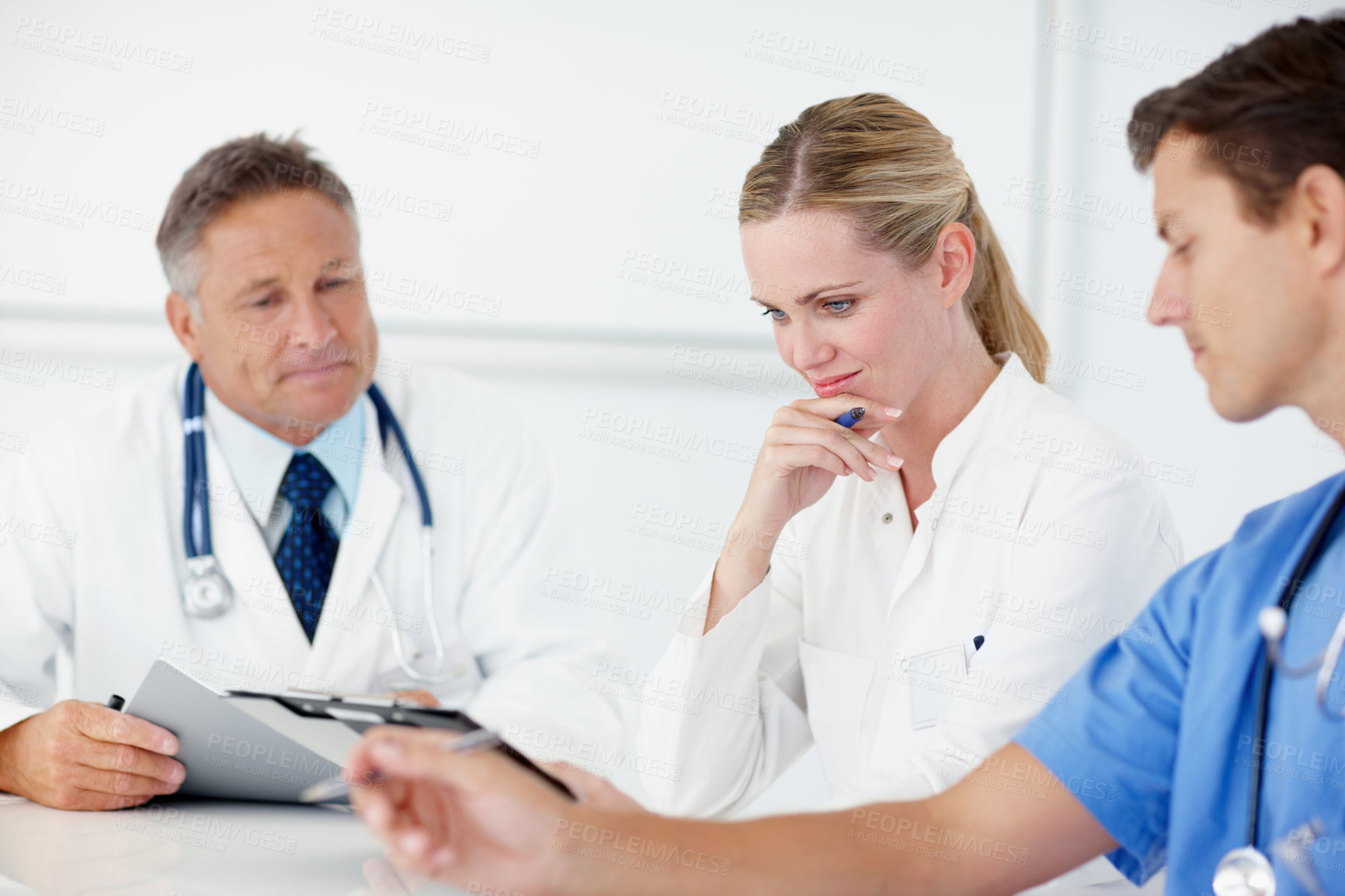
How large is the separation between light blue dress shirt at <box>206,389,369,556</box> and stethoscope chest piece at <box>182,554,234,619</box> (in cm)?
9

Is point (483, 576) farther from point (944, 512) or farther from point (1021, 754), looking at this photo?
point (1021, 754)

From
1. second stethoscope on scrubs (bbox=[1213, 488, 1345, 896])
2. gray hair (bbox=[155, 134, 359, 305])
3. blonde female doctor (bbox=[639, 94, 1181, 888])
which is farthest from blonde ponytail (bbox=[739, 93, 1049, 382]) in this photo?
gray hair (bbox=[155, 134, 359, 305])

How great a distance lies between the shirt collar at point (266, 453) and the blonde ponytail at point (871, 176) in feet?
3.00

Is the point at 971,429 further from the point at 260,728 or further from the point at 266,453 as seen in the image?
the point at 266,453

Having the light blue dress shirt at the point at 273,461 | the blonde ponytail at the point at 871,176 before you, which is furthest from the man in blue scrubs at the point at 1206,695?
the light blue dress shirt at the point at 273,461

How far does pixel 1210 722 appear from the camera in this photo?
89 centimetres

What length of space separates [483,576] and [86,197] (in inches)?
51.5

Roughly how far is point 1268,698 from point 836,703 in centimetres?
68

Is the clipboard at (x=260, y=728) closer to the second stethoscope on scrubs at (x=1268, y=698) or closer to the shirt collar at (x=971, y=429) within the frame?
the second stethoscope on scrubs at (x=1268, y=698)

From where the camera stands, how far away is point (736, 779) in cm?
147

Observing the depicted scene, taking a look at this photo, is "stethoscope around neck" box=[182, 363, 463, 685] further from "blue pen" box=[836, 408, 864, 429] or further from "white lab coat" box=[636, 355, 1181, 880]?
"blue pen" box=[836, 408, 864, 429]

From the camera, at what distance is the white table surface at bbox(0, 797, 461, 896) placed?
0.98 meters

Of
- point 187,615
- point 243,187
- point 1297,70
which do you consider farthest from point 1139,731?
point 243,187

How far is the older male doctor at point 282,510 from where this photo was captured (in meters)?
1.80
